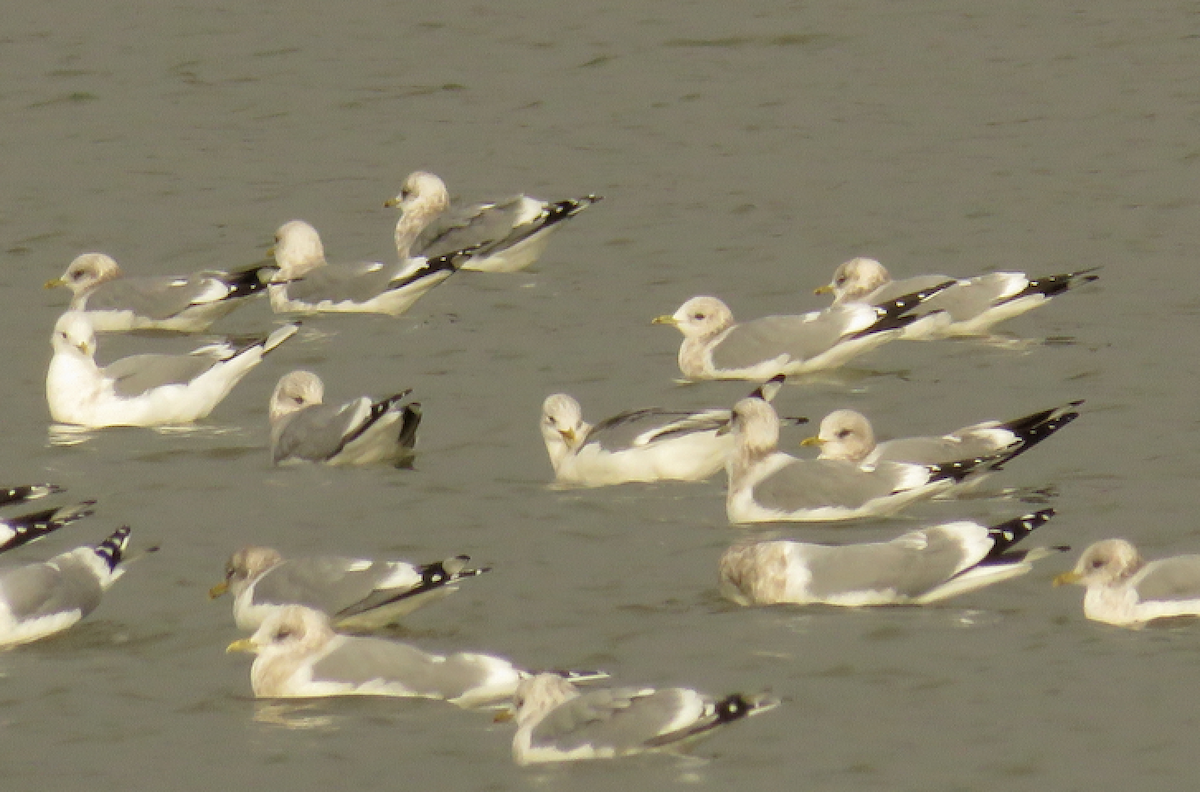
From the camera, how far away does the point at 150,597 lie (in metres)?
12.3

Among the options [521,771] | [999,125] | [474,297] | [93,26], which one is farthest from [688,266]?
[93,26]

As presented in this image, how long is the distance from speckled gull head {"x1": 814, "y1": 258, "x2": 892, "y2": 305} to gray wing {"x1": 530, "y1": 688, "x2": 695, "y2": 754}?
9.23m

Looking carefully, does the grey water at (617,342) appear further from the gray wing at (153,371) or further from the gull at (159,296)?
the gray wing at (153,371)

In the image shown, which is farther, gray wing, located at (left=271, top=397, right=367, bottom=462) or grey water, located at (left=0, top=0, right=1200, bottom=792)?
gray wing, located at (left=271, top=397, right=367, bottom=462)

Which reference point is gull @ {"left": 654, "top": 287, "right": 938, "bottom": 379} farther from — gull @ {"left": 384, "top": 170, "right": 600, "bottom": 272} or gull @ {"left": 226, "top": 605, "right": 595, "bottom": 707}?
gull @ {"left": 226, "top": 605, "right": 595, "bottom": 707}

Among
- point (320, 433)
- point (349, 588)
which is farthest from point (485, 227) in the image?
point (349, 588)

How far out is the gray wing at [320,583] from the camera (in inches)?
452

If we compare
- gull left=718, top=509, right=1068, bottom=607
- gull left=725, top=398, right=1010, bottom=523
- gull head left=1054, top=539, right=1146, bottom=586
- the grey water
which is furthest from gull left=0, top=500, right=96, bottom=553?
gull head left=1054, top=539, right=1146, bottom=586

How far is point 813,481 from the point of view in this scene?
13.4 meters

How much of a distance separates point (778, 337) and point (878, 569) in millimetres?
5532

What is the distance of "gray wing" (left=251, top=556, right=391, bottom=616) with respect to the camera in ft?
37.7

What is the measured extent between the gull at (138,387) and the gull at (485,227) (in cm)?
506

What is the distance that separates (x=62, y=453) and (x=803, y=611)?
5.79 meters

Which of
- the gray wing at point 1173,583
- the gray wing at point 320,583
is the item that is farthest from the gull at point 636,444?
the gray wing at point 1173,583
